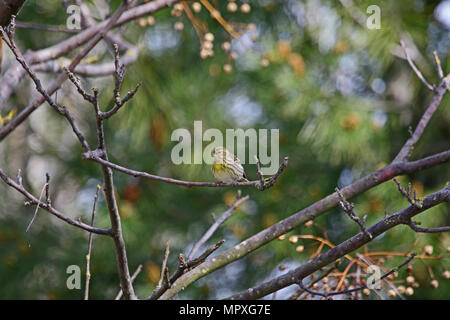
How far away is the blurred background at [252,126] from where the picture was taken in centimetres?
313

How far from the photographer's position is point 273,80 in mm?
3363

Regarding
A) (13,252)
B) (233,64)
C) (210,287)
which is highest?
(233,64)

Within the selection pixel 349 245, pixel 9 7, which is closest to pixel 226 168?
pixel 349 245

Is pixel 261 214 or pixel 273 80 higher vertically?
pixel 273 80

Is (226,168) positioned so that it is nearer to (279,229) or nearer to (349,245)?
(279,229)

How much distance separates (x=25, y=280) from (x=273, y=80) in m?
2.03

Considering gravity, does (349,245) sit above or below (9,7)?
below

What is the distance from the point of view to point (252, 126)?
3705mm

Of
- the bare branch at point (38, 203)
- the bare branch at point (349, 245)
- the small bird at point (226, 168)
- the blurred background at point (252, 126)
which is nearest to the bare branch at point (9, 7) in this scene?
the bare branch at point (38, 203)
